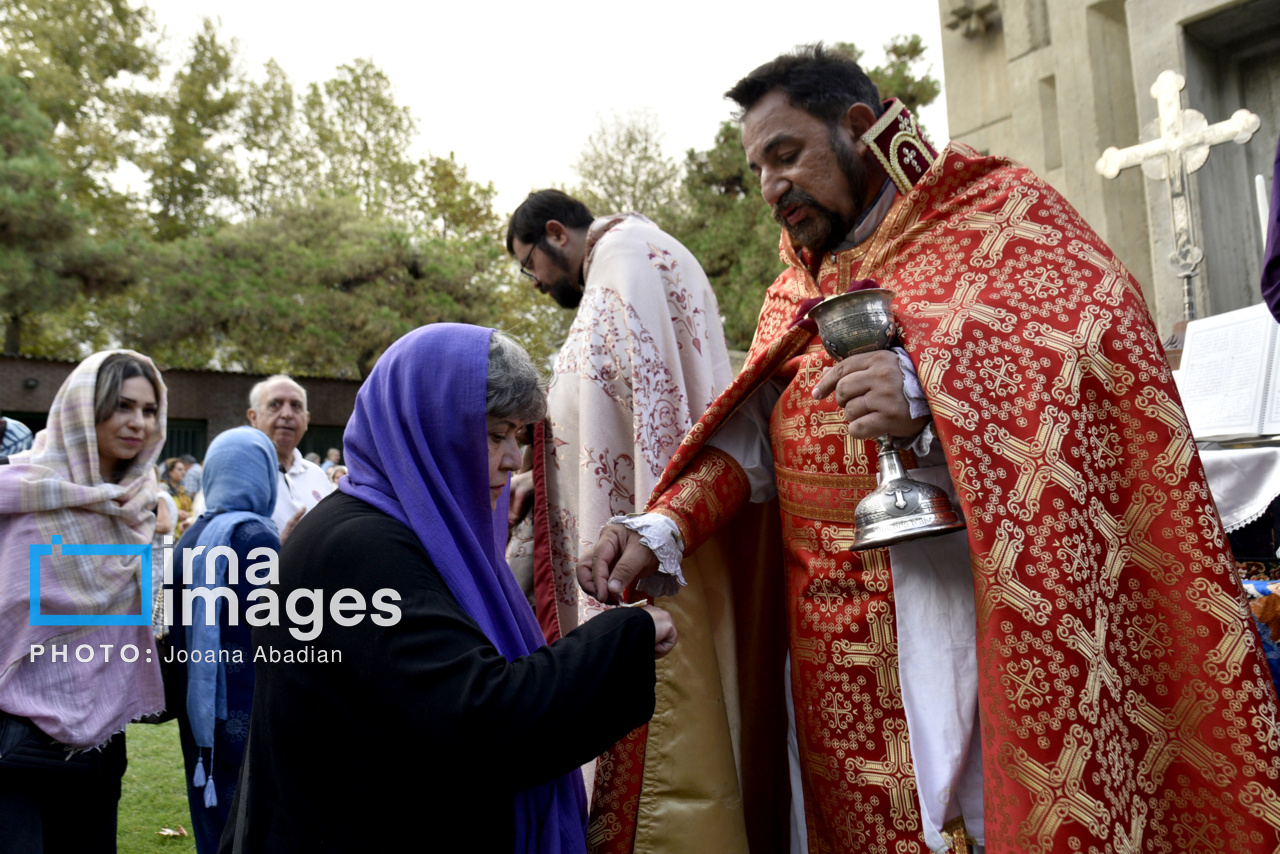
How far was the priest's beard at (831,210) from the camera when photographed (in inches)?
89.1

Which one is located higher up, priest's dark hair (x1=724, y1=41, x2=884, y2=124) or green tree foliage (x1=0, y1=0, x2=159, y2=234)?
green tree foliage (x1=0, y1=0, x2=159, y2=234)

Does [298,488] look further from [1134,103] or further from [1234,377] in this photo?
[1134,103]

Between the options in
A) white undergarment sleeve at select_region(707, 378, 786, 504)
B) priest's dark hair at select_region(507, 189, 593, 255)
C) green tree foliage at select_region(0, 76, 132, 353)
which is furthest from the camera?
green tree foliage at select_region(0, 76, 132, 353)

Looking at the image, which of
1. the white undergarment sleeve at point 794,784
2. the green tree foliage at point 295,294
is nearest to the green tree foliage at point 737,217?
the green tree foliage at point 295,294

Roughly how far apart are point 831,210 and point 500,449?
3.16 feet

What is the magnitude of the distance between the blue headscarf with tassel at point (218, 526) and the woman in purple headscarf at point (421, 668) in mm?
1851

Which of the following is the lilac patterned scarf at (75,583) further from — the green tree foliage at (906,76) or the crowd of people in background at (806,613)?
the green tree foliage at (906,76)

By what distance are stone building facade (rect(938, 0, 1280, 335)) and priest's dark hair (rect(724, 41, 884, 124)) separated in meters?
4.02

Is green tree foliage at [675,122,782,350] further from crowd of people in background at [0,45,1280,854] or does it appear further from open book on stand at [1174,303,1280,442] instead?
crowd of people in background at [0,45,1280,854]

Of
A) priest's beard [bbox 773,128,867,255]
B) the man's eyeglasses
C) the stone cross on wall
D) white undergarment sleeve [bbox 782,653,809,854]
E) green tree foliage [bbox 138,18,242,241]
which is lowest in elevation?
white undergarment sleeve [bbox 782,653,809,854]

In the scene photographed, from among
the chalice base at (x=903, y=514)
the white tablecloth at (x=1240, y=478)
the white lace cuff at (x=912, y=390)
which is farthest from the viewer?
the white tablecloth at (x=1240, y=478)

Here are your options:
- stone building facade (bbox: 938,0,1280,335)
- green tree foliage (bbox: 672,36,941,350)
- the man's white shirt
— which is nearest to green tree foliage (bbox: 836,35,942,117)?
green tree foliage (bbox: 672,36,941,350)

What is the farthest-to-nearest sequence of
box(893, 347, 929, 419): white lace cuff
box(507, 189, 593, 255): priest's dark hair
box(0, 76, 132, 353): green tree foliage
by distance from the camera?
1. box(0, 76, 132, 353): green tree foliage
2. box(507, 189, 593, 255): priest's dark hair
3. box(893, 347, 929, 419): white lace cuff

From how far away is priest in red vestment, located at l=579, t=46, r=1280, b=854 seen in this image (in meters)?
1.65
